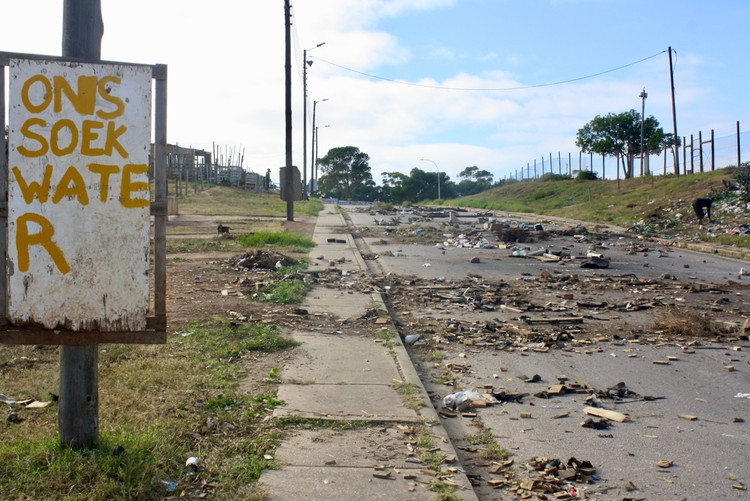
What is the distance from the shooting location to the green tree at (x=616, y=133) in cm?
6600

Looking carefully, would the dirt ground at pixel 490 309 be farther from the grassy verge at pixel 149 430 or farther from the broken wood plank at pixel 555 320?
the grassy verge at pixel 149 430

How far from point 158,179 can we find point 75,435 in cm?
155

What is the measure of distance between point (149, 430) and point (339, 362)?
256cm

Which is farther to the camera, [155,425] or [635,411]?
[635,411]

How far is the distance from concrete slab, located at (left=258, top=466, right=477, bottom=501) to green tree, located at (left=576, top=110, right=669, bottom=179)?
6439 centimetres

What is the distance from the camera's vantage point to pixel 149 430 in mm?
4668

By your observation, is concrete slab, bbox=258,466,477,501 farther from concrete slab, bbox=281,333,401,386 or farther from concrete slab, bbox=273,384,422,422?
concrete slab, bbox=281,333,401,386

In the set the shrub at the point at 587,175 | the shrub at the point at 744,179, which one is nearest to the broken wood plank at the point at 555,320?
the shrub at the point at 744,179

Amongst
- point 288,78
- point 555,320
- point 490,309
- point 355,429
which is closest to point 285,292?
point 490,309

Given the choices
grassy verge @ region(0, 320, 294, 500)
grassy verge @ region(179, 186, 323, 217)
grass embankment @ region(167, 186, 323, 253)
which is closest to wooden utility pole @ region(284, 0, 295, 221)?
grass embankment @ region(167, 186, 323, 253)

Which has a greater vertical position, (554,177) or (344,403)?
(554,177)

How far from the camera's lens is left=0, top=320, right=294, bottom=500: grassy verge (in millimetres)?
3908

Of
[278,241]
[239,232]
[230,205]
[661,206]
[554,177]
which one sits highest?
[554,177]

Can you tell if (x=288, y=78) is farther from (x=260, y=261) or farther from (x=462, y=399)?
(x=462, y=399)
